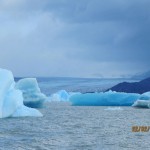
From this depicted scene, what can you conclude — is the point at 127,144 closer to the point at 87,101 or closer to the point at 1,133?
the point at 1,133

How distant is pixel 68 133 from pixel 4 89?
6.37 m

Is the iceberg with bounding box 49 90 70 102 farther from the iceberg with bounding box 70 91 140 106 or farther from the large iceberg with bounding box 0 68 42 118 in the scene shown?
the large iceberg with bounding box 0 68 42 118

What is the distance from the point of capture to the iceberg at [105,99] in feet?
128

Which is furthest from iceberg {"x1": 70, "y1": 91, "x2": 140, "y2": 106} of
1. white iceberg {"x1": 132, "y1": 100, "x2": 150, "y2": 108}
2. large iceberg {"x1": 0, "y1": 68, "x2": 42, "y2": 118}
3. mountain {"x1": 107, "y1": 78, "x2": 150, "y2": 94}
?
mountain {"x1": 107, "y1": 78, "x2": 150, "y2": 94}

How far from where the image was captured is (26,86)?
1198 inches

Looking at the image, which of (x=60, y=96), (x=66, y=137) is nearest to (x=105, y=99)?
(x=60, y=96)

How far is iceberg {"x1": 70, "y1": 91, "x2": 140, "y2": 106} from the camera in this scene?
1537 inches

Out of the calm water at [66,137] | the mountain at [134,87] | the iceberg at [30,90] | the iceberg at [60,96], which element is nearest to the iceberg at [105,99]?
the iceberg at [30,90]

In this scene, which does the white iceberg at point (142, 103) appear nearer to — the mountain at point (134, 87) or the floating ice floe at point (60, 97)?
the floating ice floe at point (60, 97)

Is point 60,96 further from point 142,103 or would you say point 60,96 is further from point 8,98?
point 8,98

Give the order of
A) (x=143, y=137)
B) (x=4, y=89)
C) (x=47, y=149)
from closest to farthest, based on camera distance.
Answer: (x=47, y=149) < (x=143, y=137) < (x=4, y=89)

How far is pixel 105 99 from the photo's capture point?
39.7 meters

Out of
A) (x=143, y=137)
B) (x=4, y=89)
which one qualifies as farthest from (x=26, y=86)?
(x=143, y=137)

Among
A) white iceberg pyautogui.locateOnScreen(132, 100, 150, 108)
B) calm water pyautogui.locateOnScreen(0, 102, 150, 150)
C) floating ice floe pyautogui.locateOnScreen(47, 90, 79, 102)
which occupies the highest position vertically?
floating ice floe pyautogui.locateOnScreen(47, 90, 79, 102)
